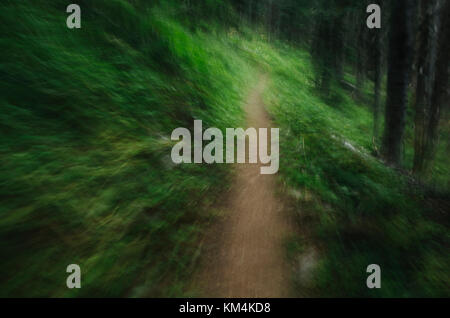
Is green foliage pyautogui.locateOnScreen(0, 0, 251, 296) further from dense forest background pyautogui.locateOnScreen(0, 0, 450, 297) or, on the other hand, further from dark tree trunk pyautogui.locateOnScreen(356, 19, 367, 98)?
dark tree trunk pyautogui.locateOnScreen(356, 19, 367, 98)

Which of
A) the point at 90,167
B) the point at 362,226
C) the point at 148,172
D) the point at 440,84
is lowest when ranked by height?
the point at 362,226

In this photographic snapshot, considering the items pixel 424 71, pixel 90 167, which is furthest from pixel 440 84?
pixel 90 167

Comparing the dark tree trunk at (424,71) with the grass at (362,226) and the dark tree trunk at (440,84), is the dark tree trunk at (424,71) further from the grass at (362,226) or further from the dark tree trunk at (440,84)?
the grass at (362,226)

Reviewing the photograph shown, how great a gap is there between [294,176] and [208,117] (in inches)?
80.7

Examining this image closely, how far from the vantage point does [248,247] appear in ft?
9.57

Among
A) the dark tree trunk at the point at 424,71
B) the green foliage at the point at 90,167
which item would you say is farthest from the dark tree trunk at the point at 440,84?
the green foliage at the point at 90,167

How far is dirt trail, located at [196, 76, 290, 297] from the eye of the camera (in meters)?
2.44

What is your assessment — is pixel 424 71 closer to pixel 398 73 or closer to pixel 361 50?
pixel 398 73

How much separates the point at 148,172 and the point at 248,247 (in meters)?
1.53

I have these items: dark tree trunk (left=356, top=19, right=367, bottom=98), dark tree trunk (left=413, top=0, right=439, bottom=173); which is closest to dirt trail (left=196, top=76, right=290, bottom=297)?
dark tree trunk (left=413, top=0, right=439, bottom=173)

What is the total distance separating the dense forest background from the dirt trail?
17 centimetres

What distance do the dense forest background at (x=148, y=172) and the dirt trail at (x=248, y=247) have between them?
0.57ft
